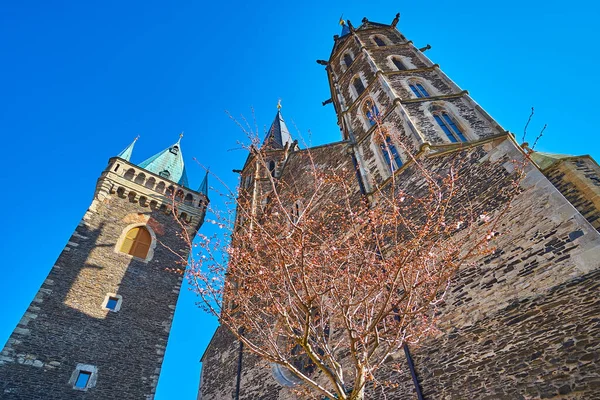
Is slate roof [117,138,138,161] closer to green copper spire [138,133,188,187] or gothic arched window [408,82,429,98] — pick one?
green copper spire [138,133,188,187]

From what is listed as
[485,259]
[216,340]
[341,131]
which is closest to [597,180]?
[485,259]

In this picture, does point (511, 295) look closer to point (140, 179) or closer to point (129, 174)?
point (140, 179)

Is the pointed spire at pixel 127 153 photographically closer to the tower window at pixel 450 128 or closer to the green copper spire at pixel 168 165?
the green copper spire at pixel 168 165

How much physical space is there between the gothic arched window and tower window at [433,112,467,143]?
1914 millimetres

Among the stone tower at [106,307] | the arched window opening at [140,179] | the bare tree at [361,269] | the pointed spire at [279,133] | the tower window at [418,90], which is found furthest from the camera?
the pointed spire at [279,133]

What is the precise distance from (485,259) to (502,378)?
228 centimetres

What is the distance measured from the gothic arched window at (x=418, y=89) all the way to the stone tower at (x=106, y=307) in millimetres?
9752

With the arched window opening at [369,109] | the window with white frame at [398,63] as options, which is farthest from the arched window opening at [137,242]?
the window with white frame at [398,63]

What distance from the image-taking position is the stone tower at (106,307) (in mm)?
11602

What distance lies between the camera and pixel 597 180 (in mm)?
6762

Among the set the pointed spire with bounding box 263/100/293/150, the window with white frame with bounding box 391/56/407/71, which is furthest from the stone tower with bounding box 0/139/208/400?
the window with white frame with bounding box 391/56/407/71

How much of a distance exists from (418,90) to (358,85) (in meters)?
4.08

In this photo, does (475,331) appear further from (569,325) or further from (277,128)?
(277,128)

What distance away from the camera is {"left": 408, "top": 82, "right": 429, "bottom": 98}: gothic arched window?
13.4 m
